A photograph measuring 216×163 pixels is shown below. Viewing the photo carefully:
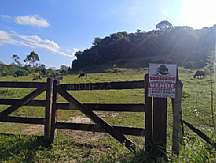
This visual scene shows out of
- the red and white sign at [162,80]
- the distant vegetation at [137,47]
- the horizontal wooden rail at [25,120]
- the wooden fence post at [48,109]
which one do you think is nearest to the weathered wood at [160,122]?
the red and white sign at [162,80]

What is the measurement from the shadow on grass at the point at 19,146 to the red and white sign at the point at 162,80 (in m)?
2.94

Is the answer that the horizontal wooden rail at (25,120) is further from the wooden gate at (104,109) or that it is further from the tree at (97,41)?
the tree at (97,41)

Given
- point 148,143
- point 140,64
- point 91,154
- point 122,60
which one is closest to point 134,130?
point 148,143

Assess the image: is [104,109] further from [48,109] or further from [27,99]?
[27,99]

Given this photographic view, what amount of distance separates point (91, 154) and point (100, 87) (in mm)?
1542

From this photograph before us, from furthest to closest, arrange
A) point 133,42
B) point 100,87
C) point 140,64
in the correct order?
point 133,42 < point 140,64 < point 100,87

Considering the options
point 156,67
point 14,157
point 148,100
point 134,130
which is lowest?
point 14,157

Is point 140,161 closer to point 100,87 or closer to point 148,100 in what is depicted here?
point 148,100

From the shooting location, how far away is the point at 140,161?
7.51 metres

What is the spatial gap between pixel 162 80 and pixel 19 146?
366 centimetres

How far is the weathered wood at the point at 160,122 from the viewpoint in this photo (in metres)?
7.77

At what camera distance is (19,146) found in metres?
8.80

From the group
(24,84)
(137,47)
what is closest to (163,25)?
(137,47)

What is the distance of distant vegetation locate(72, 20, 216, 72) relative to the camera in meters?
116
